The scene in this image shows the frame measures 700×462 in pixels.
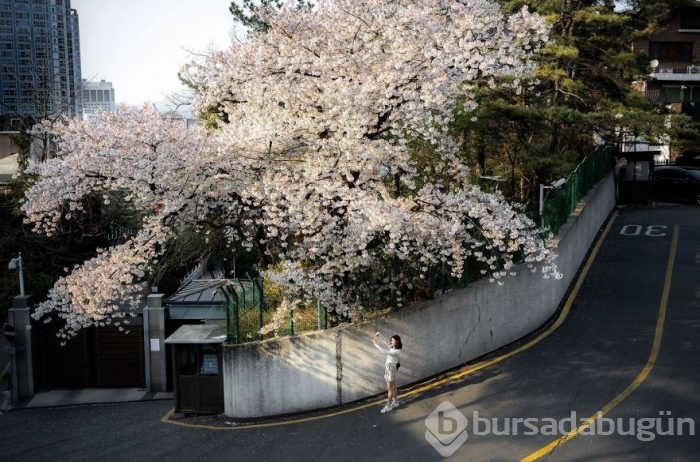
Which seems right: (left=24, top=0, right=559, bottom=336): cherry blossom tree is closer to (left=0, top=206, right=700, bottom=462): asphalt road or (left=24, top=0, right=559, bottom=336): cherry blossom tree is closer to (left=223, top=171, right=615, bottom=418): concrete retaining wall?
(left=223, top=171, right=615, bottom=418): concrete retaining wall

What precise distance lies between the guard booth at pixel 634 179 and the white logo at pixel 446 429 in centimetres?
2216

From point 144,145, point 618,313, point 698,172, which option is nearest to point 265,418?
point 144,145

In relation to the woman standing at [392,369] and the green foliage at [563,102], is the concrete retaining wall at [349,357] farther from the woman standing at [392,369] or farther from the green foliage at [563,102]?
the green foliage at [563,102]

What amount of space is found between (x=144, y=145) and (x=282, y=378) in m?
6.26

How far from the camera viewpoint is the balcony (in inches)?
2110

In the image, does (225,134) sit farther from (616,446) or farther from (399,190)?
(616,446)

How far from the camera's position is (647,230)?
87.3ft

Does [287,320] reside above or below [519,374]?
above

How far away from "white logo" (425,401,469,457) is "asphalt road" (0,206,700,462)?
0.48ft

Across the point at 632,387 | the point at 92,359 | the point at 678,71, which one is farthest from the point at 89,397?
the point at 678,71

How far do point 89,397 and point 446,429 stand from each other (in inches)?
453

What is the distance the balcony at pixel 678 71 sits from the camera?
53594 mm

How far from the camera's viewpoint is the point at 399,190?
1688 centimetres

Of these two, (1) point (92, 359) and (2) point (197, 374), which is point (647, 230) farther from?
(1) point (92, 359)
